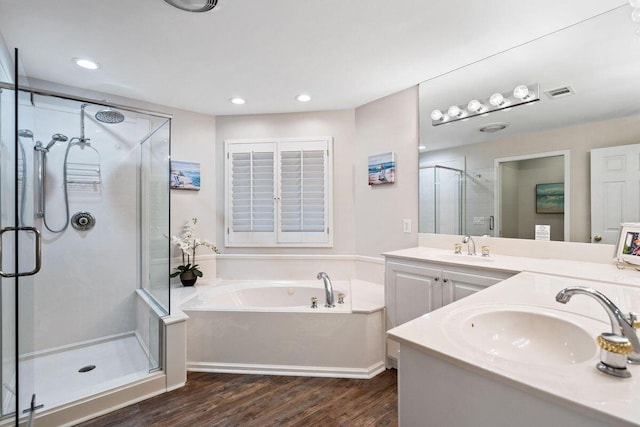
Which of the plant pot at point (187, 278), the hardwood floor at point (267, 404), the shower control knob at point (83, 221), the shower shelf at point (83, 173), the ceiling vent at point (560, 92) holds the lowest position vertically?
the hardwood floor at point (267, 404)

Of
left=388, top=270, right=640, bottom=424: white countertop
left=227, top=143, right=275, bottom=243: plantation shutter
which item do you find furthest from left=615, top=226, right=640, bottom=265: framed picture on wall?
left=227, top=143, right=275, bottom=243: plantation shutter

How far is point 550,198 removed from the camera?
195cm

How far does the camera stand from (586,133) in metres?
1.80

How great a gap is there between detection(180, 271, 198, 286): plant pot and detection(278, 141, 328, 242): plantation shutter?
37.0 inches

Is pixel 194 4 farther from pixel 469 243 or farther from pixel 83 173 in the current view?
pixel 469 243

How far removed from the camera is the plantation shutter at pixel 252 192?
3.27m

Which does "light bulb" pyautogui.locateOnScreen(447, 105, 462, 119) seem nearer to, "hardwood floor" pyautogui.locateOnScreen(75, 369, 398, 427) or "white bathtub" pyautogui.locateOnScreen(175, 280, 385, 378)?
"white bathtub" pyautogui.locateOnScreen(175, 280, 385, 378)

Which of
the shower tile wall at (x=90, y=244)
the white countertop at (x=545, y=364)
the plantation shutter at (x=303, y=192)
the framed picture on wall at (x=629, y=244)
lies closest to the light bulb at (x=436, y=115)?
the plantation shutter at (x=303, y=192)

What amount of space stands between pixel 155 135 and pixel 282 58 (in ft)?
4.35

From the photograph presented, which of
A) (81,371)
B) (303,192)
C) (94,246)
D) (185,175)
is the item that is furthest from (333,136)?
(81,371)

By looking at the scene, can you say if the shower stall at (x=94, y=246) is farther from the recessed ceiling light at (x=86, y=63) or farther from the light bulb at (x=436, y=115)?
the light bulb at (x=436, y=115)

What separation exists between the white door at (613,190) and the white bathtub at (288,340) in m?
1.48

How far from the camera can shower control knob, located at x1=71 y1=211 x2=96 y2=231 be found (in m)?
2.63

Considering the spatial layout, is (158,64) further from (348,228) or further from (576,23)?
(576,23)
